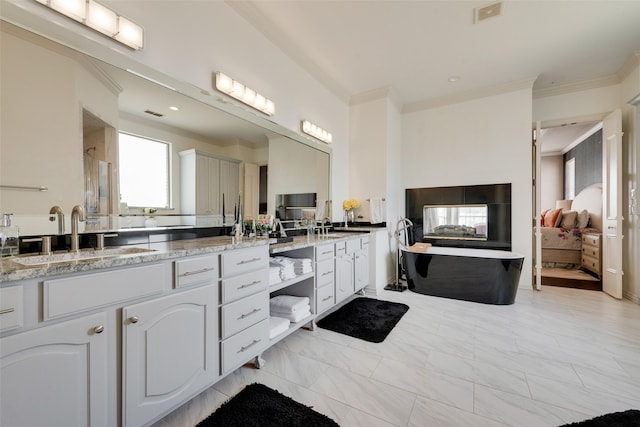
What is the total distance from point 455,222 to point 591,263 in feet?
7.97

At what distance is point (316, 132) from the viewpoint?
3.39 metres

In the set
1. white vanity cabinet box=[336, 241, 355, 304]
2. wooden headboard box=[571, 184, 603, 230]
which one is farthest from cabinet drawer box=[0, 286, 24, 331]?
wooden headboard box=[571, 184, 603, 230]

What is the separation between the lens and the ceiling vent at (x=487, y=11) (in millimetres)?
2402

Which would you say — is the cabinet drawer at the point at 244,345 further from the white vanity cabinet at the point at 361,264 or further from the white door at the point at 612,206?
the white door at the point at 612,206

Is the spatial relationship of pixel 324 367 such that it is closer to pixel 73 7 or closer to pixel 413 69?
pixel 73 7

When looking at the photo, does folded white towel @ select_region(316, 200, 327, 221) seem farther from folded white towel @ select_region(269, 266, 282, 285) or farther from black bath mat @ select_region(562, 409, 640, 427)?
black bath mat @ select_region(562, 409, 640, 427)

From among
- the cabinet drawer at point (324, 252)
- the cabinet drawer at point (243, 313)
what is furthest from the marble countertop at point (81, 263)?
the cabinet drawer at point (324, 252)

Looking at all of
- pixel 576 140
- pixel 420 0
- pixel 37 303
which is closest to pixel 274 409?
pixel 37 303

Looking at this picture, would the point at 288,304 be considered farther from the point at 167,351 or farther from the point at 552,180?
the point at 552,180

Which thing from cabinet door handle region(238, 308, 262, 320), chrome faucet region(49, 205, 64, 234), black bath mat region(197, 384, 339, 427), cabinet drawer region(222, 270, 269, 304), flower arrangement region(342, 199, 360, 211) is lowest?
black bath mat region(197, 384, 339, 427)

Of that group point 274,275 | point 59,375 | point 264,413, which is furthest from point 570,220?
point 59,375

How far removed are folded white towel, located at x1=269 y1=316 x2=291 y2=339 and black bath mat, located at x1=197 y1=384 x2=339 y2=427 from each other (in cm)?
45

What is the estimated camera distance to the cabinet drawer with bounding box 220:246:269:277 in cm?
159

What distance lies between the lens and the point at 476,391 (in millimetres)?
1630
